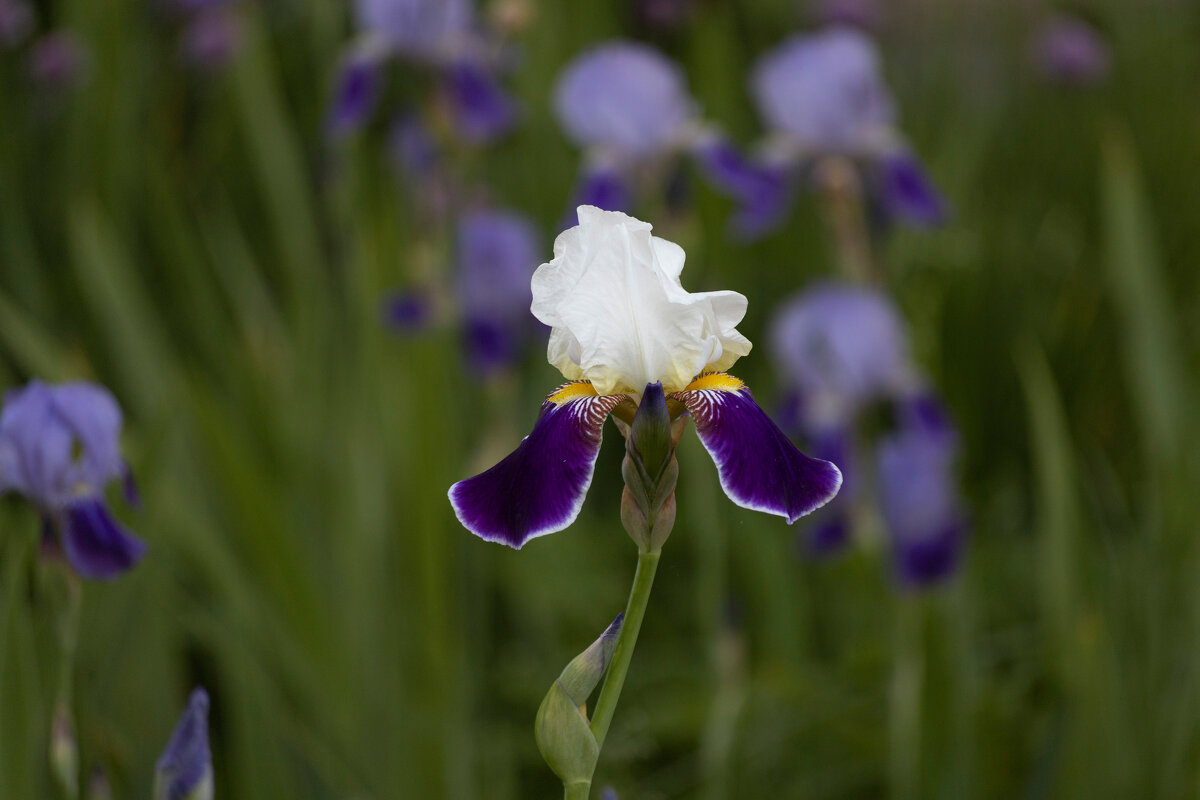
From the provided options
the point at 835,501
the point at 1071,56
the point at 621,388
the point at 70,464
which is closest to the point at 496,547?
the point at 835,501

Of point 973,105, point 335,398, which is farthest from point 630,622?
point 973,105

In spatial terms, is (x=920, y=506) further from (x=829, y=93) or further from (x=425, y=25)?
(x=425, y=25)

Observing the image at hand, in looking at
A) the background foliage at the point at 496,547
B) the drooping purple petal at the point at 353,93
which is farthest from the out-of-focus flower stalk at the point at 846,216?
the drooping purple petal at the point at 353,93

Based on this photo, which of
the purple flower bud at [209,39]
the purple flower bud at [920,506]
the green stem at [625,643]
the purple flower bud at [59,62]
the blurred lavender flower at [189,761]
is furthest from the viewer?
the purple flower bud at [209,39]

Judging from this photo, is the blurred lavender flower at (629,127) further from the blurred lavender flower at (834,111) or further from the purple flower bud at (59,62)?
the purple flower bud at (59,62)

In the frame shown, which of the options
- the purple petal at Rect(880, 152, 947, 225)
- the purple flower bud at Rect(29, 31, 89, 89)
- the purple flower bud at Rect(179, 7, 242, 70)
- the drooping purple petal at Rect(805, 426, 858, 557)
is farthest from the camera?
the purple flower bud at Rect(179, 7, 242, 70)

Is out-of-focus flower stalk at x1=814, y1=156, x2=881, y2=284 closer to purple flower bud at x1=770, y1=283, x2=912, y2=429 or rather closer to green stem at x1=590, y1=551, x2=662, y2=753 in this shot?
purple flower bud at x1=770, y1=283, x2=912, y2=429

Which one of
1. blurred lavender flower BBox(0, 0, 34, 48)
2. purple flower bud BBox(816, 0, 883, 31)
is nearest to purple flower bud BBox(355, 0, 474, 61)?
blurred lavender flower BBox(0, 0, 34, 48)
